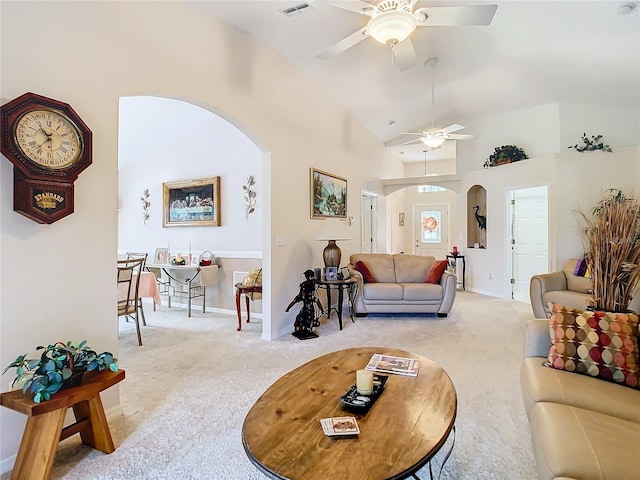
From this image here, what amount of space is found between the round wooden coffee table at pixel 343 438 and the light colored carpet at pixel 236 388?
1.47ft

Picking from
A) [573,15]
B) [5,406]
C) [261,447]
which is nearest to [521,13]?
[573,15]

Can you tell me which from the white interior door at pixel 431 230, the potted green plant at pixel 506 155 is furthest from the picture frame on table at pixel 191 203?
the white interior door at pixel 431 230

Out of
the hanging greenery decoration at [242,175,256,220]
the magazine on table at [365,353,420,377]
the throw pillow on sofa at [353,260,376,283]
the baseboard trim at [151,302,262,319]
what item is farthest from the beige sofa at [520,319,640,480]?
the hanging greenery decoration at [242,175,256,220]

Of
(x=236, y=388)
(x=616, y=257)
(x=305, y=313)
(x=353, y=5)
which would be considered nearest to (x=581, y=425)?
(x=616, y=257)

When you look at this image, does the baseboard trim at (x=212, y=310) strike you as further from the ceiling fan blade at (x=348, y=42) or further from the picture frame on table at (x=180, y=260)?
the ceiling fan blade at (x=348, y=42)

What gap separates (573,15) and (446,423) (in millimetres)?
4263

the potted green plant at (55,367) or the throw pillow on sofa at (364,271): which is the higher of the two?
the throw pillow on sofa at (364,271)

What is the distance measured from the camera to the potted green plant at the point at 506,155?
6242 millimetres

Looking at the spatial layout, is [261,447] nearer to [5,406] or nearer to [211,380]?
[5,406]

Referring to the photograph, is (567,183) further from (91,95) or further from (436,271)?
(91,95)

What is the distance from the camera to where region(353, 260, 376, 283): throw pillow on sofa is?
520 centimetres

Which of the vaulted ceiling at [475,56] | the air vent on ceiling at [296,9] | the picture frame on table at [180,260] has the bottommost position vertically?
the picture frame on table at [180,260]

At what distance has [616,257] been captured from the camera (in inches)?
99.4

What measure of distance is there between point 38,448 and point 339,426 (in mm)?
1468
